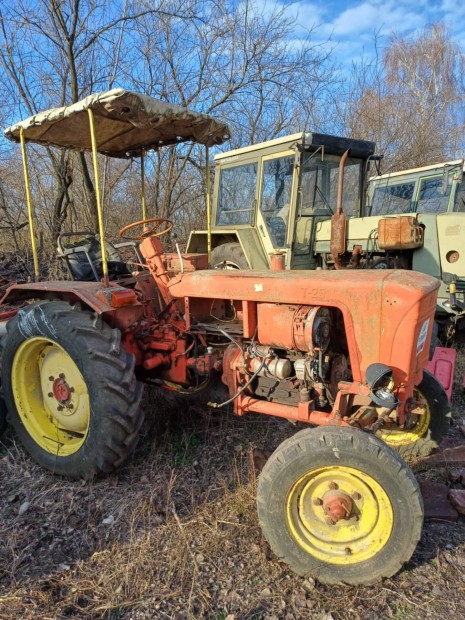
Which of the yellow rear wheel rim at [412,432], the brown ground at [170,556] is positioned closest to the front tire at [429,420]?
the yellow rear wheel rim at [412,432]

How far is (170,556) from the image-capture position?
2125 millimetres

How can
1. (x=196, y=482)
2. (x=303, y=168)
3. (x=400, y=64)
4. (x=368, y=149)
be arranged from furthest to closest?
(x=400, y=64)
(x=368, y=149)
(x=303, y=168)
(x=196, y=482)

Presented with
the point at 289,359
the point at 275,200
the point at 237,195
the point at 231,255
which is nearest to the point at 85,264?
the point at 289,359

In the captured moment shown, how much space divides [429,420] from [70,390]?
2.38 meters

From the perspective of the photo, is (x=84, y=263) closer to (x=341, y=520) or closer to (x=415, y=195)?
(x=341, y=520)

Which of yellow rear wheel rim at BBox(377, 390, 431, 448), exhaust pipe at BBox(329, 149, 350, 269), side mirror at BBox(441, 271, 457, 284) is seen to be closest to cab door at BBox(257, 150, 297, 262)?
exhaust pipe at BBox(329, 149, 350, 269)

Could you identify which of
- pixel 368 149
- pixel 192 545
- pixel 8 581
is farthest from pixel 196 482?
pixel 368 149

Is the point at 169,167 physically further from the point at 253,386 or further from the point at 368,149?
the point at 253,386

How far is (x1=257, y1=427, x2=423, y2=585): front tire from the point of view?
1919mm

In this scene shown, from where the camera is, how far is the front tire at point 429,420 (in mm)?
2967

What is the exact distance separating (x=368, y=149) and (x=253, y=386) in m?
4.52

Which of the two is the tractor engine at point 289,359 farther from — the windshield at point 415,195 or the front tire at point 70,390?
the windshield at point 415,195

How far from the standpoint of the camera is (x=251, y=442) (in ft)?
10.5

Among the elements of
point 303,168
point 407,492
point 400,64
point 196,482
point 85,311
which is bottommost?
point 196,482
